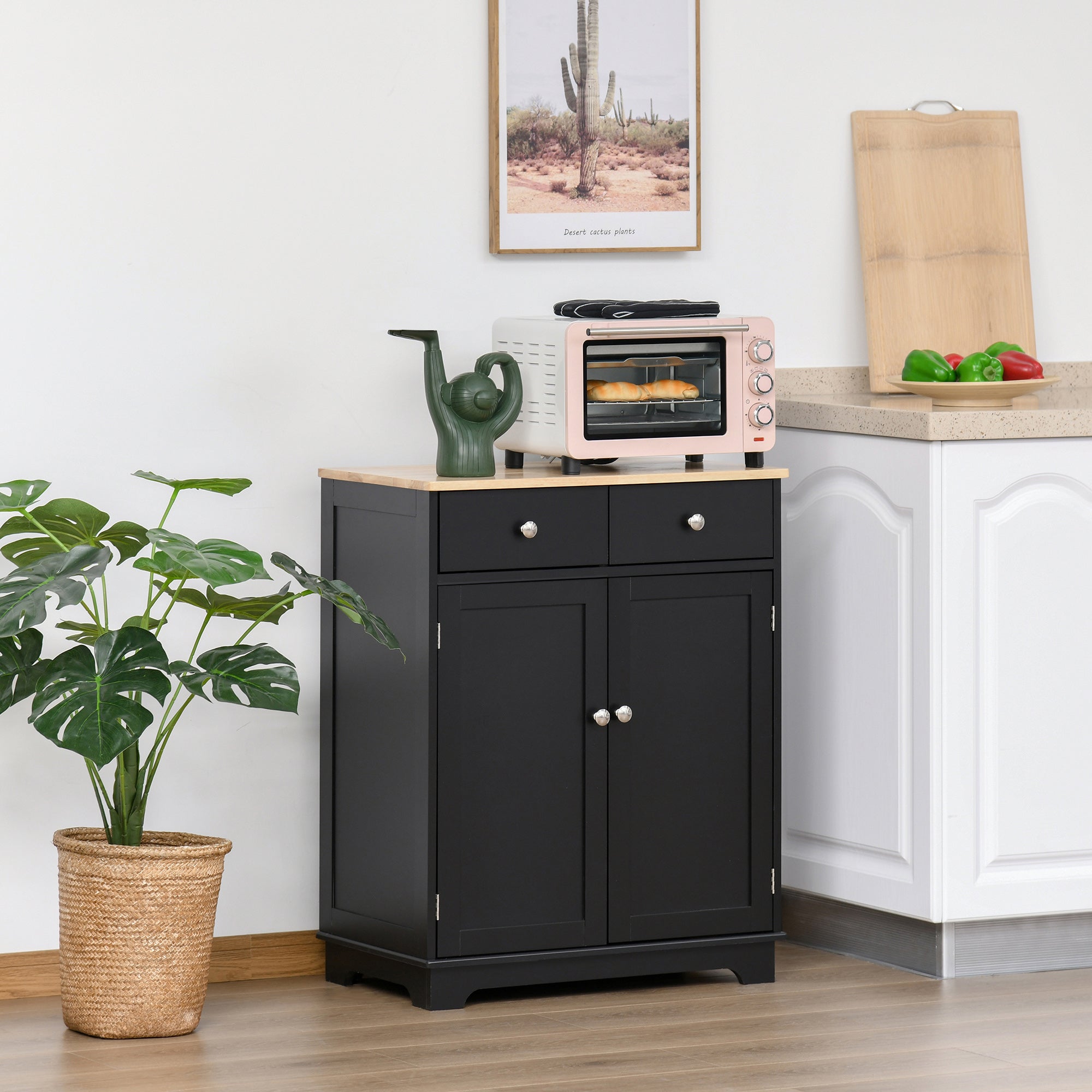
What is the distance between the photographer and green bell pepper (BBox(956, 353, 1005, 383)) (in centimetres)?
362

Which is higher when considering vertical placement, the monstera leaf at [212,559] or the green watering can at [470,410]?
the green watering can at [470,410]

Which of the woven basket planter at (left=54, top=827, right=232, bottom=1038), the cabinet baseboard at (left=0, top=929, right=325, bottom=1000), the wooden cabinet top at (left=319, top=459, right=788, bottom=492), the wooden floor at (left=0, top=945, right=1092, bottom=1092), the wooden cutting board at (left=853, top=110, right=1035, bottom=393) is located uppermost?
the wooden cutting board at (left=853, top=110, right=1035, bottom=393)

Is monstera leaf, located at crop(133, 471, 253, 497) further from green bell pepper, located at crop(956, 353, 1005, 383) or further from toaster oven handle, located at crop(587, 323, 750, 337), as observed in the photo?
green bell pepper, located at crop(956, 353, 1005, 383)

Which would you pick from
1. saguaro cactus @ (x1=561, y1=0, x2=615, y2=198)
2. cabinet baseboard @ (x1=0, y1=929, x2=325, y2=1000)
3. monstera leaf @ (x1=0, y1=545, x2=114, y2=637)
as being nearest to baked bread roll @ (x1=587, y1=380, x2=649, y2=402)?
saguaro cactus @ (x1=561, y1=0, x2=615, y2=198)

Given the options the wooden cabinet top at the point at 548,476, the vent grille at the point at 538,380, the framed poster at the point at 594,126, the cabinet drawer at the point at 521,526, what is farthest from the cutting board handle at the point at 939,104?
the cabinet drawer at the point at 521,526

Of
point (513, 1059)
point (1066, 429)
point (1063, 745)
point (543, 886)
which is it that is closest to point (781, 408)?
point (1066, 429)

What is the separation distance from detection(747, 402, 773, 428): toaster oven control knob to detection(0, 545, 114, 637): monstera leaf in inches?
46.7

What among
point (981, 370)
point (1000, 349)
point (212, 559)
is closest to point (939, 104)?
point (1000, 349)

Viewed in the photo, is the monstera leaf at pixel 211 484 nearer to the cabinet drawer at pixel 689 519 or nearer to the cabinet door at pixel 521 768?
the cabinet door at pixel 521 768

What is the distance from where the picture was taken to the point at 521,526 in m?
3.28

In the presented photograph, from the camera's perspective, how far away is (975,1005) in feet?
10.9

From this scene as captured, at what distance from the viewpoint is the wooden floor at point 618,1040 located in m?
2.91

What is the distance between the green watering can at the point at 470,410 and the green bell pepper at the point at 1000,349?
0.99 meters

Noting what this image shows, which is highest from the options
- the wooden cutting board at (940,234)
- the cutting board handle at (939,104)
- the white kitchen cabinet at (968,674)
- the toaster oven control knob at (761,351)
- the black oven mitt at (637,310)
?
the cutting board handle at (939,104)
